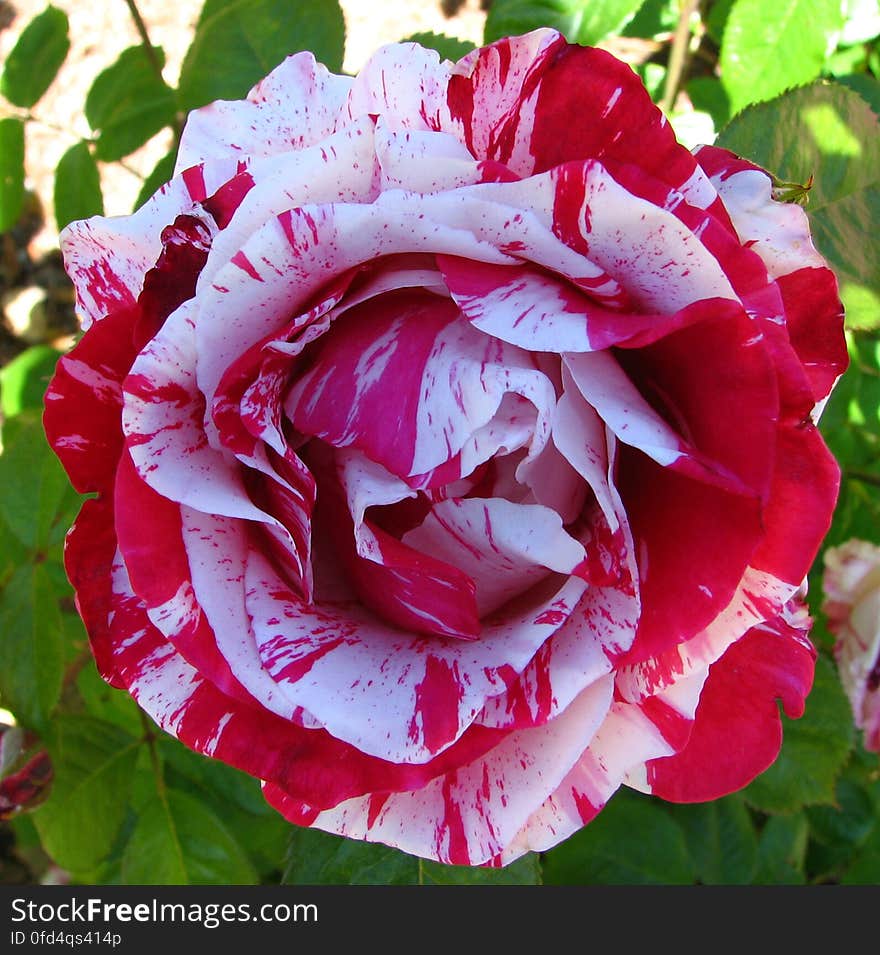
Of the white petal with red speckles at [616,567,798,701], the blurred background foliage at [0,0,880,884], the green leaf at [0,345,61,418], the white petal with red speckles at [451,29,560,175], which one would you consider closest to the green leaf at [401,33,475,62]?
the blurred background foliage at [0,0,880,884]

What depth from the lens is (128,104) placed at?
1.08 m

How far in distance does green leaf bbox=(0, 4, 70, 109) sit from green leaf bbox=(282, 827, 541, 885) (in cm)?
93

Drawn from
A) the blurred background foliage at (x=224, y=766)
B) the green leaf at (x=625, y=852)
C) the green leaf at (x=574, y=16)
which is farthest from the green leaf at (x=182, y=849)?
the green leaf at (x=574, y=16)

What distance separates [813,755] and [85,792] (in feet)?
2.71

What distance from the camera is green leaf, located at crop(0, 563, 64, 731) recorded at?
82cm

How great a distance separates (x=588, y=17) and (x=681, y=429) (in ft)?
1.70

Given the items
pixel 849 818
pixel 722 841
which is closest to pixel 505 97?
pixel 722 841

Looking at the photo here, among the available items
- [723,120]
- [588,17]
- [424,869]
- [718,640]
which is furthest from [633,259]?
[723,120]

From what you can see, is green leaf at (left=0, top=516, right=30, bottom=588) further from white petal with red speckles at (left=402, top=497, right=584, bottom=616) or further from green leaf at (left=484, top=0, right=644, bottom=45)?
green leaf at (left=484, top=0, right=644, bottom=45)

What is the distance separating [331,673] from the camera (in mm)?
530

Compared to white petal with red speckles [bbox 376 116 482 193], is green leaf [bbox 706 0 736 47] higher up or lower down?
lower down

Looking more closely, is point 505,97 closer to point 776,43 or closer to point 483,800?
point 483,800

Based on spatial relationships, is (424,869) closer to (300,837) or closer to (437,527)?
(300,837)

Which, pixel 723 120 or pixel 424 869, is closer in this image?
pixel 424 869
